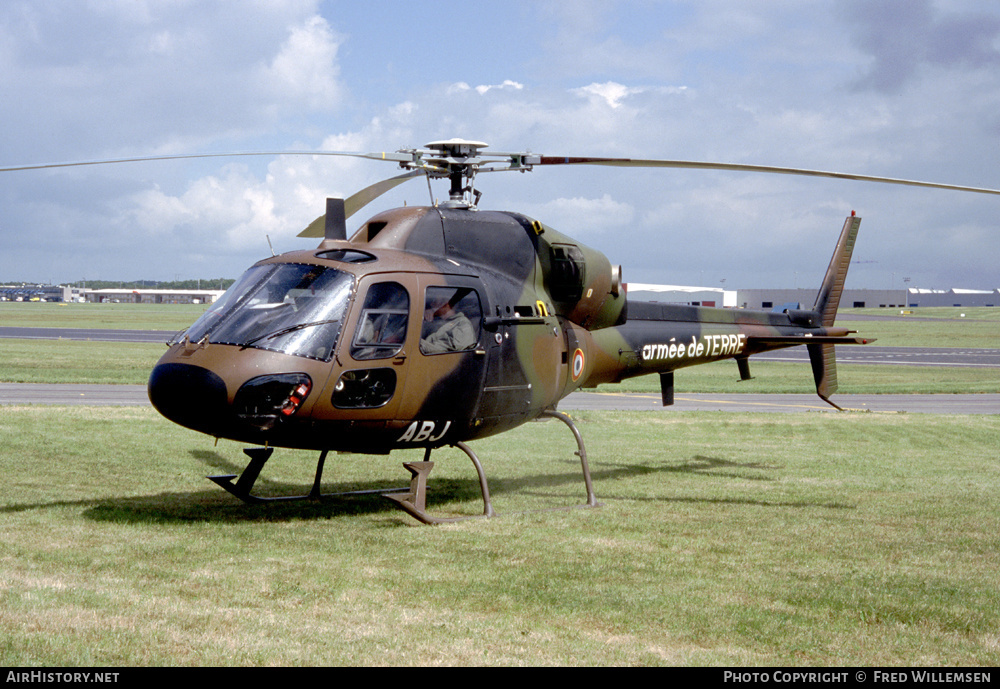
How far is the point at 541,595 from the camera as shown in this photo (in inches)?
298

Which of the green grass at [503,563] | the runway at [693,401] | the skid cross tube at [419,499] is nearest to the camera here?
the green grass at [503,563]

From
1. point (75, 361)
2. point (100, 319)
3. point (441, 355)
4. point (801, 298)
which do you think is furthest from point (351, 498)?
point (801, 298)

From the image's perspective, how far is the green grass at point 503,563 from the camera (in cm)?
633

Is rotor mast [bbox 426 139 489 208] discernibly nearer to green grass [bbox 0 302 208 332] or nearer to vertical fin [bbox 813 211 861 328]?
vertical fin [bbox 813 211 861 328]

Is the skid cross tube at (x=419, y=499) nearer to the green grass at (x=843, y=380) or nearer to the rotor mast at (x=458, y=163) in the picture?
the rotor mast at (x=458, y=163)

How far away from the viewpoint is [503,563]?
8641 mm

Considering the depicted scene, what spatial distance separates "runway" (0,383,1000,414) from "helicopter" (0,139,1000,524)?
1187cm

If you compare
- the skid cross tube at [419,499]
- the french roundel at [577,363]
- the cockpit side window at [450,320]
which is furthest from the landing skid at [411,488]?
the cockpit side window at [450,320]

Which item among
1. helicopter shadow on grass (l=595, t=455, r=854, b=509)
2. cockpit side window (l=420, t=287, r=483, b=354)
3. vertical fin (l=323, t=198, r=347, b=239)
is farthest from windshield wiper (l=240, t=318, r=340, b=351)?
helicopter shadow on grass (l=595, t=455, r=854, b=509)

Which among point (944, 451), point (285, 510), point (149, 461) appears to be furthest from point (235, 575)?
point (944, 451)

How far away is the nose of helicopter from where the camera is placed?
29.1 ft

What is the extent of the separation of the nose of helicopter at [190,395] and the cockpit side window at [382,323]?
4.47ft

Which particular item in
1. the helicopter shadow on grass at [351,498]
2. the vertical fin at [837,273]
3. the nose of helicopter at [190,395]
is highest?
the vertical fin at [837,273]

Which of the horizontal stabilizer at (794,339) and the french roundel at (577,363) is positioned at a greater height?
the horizontal stabilizer at (794,339)
